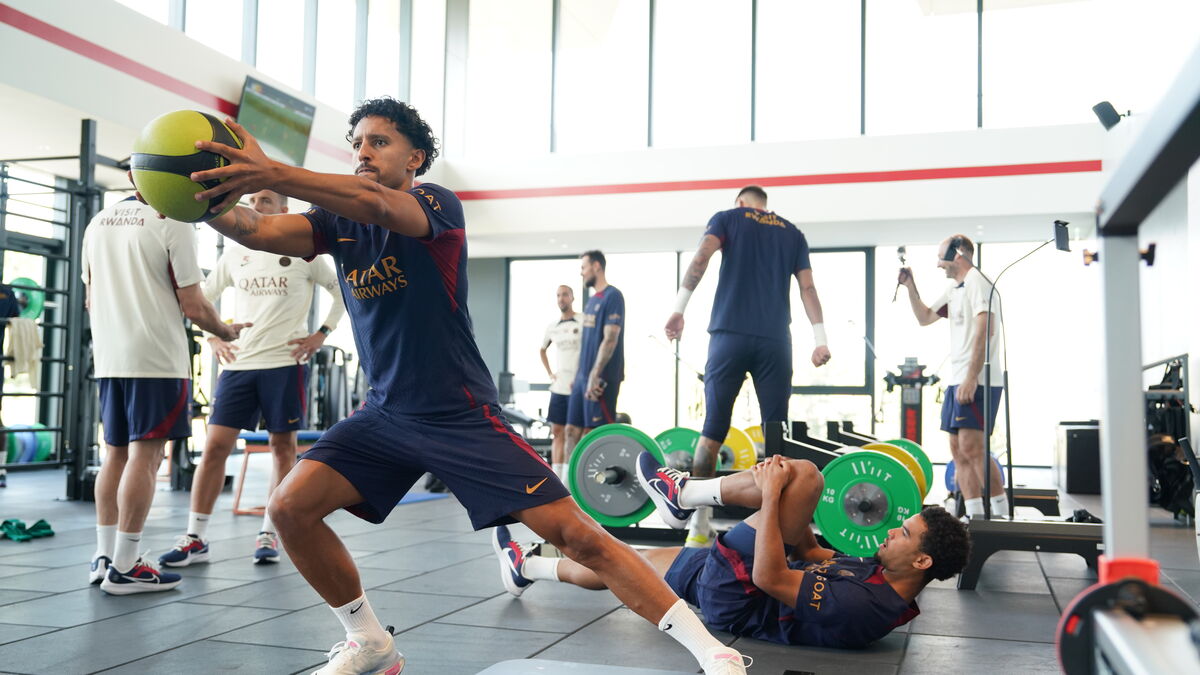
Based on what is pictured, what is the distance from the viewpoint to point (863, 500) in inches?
157

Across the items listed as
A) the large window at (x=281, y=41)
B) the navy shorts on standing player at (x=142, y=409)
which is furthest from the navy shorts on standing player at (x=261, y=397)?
the large window at (x=281, y=41)

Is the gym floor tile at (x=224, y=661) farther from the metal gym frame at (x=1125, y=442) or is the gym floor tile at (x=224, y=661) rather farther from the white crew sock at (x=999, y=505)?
the white crew sock at (x=999, y=505)

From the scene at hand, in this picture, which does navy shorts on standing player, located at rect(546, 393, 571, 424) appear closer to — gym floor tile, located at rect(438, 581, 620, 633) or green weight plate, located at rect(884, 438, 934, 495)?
green weight plate, located at rect(884, 438, 934, 495)

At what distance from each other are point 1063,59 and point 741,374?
883 cm

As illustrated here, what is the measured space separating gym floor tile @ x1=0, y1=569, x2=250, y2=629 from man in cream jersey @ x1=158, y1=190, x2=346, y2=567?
17.7 inches

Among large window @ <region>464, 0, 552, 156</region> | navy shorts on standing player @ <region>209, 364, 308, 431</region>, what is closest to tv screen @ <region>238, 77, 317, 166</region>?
large window @ <region>464, 0, 552, 156</region>

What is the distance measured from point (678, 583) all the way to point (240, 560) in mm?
2228

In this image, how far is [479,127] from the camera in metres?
12.9

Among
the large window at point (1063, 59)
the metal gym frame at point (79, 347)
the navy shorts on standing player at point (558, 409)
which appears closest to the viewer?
the metal gym frame at point (79, 347)

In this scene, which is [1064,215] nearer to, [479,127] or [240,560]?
[479,127]

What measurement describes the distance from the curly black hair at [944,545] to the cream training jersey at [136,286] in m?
2.66

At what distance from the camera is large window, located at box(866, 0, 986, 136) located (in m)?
11.1

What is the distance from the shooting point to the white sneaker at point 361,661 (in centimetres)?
225

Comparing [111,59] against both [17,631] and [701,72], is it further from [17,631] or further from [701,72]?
[701,72]
